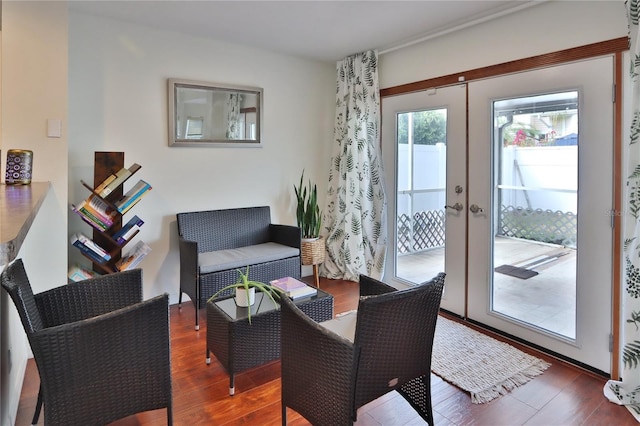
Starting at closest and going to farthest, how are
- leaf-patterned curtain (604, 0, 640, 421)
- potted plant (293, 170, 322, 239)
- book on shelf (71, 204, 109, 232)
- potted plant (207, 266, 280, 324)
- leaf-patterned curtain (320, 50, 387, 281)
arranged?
leaf-patterned curtain (604, 0, 640, 421) < potted plant (207, 266, 280, 324) < book on shelf (71, 204, 109, 232) < leaf-patterned curtain (320, 50, 387, 281) < potted plant (293, 170, 322, 239)

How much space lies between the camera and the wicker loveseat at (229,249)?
9.96ft

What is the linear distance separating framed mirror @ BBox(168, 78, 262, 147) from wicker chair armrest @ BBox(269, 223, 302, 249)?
847 millimetres

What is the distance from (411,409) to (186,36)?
3293 mm

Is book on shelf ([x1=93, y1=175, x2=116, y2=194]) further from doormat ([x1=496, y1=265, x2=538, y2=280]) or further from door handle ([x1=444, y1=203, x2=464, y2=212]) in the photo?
doormat ([x1=496, y1=265, x2=538, y2=280])

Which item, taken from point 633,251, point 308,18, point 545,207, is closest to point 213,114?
point 308,18

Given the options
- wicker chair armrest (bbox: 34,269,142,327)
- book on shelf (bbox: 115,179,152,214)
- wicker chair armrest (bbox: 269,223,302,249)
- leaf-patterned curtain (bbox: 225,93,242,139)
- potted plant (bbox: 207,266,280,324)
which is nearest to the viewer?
wicker chair armrest (bbox: 34,269,142,327)

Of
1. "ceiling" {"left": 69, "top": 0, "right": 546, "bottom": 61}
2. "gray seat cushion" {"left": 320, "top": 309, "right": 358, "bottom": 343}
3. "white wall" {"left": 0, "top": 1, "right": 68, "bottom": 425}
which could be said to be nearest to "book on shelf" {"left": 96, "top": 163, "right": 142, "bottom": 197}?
"white wall" {"left": 0, "top": 1, "right": 68, "bottom": 425}

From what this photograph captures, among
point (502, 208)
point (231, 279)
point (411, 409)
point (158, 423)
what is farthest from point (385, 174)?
point (158, 423)

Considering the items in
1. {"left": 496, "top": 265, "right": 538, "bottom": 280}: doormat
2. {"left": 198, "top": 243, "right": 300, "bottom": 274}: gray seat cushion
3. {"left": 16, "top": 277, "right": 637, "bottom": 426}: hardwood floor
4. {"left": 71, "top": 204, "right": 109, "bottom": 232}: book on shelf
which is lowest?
{"left": 16, "top": 277, "right": 637, "bottom": 426}: hardwood floor

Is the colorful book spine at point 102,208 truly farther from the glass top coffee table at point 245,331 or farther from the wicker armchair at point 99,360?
the wicker armchair at point 99,360

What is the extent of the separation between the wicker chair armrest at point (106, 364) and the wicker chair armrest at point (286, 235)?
2104 mm

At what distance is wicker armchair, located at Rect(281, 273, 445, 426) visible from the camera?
1431 millimetres

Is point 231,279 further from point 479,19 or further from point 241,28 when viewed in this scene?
point 479,19

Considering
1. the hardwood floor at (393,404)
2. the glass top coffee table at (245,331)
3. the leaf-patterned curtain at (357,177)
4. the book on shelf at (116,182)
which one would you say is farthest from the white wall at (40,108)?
the leaf-patterned curtain at (357,177)
